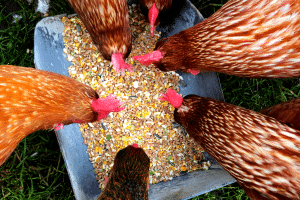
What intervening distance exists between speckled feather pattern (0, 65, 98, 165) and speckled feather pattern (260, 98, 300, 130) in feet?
3.35

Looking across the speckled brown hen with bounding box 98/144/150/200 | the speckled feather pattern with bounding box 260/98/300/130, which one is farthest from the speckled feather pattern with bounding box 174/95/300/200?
the speckled brown hen with bounding box 98/144/150/200

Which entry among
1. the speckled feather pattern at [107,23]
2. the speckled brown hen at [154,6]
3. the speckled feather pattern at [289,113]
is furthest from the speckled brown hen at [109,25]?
the speckled feather pattern at [289,113]

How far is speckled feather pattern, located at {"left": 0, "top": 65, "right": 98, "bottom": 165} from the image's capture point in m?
0.79

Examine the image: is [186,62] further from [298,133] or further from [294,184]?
[294,184]

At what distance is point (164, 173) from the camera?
136 centimetres

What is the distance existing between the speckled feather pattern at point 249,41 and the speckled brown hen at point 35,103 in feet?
1.86

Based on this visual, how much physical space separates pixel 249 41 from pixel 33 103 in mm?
977

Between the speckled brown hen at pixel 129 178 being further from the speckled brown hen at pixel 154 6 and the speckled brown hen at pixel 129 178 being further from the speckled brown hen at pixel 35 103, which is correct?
the speckled brown hen at pixel 154 6

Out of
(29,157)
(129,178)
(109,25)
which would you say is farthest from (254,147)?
(29,157)

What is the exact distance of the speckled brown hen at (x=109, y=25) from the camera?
99 centimetres

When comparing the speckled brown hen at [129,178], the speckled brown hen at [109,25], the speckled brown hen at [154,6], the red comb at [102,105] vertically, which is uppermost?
the speckled brown hen at [154,6]

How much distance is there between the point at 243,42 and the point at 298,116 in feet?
1.62

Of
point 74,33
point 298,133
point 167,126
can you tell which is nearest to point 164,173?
point 167,126

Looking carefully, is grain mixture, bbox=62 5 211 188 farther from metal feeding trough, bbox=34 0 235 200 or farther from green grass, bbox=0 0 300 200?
green grass, bbox=0 0 300 200
